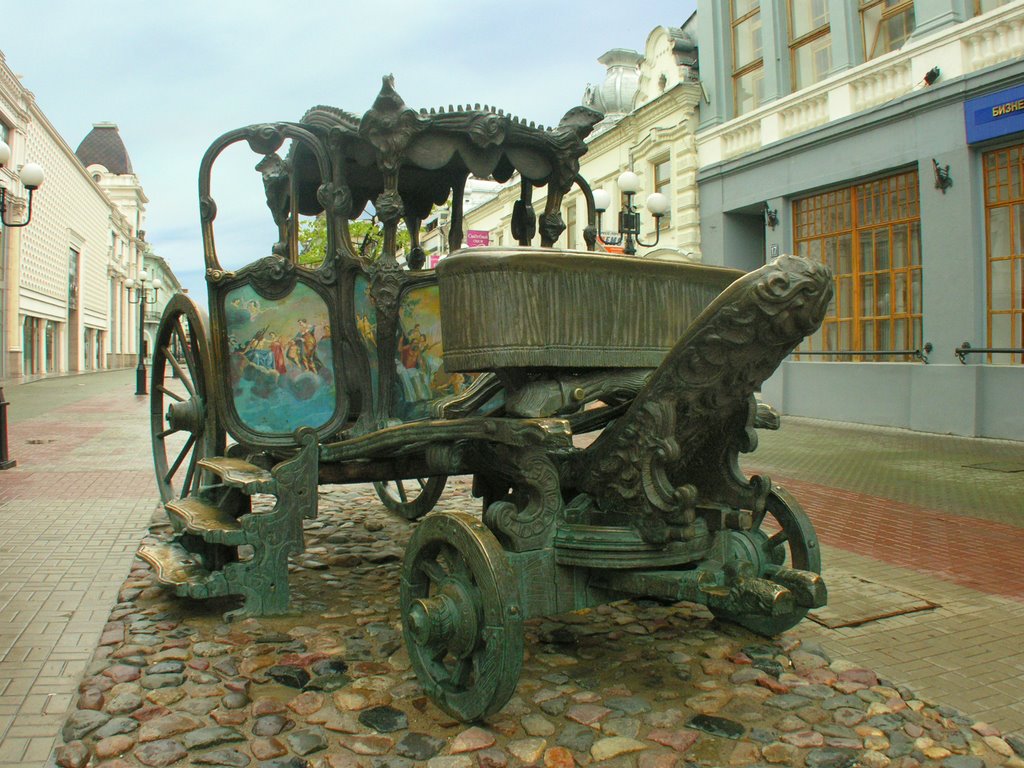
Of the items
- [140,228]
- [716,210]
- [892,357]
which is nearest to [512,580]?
[892,357]

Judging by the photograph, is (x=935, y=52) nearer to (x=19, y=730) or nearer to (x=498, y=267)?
(x=498, y=267)

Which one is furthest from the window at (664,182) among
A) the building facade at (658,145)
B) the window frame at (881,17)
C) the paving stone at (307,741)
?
the paving stone at (307,741)

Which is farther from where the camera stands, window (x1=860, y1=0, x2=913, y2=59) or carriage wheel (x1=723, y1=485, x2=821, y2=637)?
window (x1=860, y1=0, x2=913, y2=59)

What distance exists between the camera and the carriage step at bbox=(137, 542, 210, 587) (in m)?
4.14

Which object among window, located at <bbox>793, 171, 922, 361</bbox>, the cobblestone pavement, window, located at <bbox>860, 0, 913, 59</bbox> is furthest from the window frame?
the cobblestone pavement

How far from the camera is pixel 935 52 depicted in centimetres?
1266

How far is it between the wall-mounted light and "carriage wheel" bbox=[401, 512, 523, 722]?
11512 mm

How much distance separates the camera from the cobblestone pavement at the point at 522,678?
2867 millimetres

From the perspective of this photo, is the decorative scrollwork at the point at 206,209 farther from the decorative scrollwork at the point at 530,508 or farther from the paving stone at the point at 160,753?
the paving stone at the point at 160,753

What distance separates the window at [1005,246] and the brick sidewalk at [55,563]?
35.6 feet

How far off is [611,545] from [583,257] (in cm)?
103

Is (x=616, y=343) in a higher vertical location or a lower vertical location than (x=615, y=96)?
lower

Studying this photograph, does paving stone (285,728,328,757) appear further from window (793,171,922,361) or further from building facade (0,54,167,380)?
building facade (0,54,167,380)

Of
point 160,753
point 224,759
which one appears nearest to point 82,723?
point 160,753
